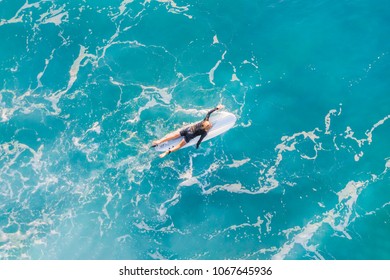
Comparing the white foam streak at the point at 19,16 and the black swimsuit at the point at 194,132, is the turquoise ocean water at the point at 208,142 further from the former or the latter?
the black swimsuit at the point at 194,132

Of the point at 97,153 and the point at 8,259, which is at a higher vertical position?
the point at 97,153

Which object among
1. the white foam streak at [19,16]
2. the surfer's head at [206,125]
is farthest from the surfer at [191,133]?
the white foam streak at [19,16]

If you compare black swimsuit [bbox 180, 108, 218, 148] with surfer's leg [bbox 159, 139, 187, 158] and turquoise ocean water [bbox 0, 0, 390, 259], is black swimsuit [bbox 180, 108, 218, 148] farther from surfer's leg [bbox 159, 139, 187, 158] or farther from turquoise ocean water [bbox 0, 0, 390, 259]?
turquoise ocean water [bbox 0, 0, 390, 259]

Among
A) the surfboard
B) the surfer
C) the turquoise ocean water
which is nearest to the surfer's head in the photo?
the surfer

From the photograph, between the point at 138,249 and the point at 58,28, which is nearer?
the point at 138,249

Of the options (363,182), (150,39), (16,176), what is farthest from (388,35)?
(16,176)
